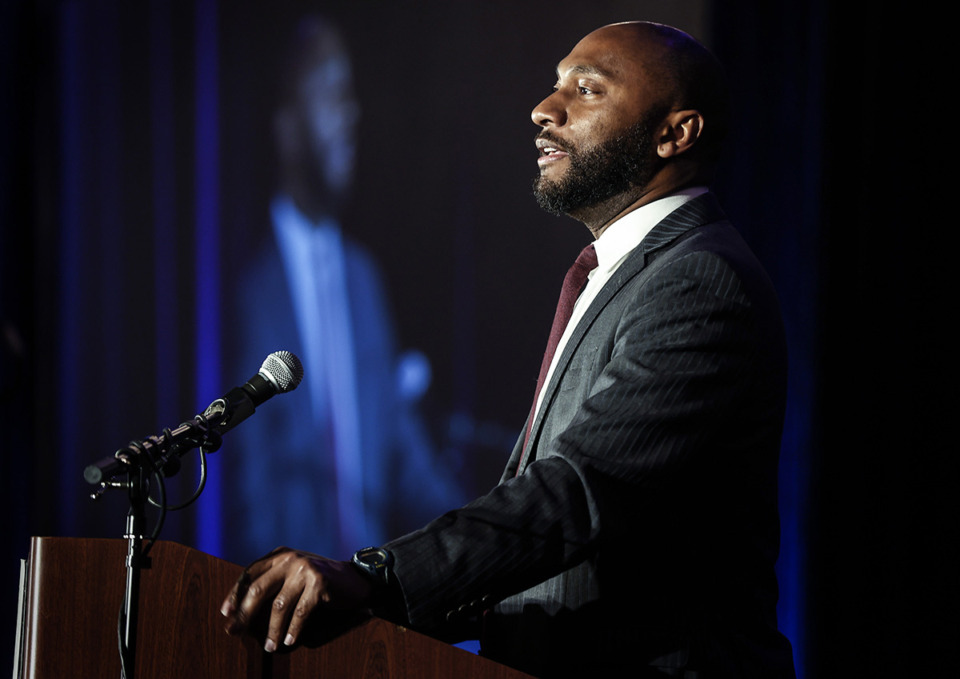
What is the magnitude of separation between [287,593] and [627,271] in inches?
29.1

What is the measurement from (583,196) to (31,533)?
9.64 ft


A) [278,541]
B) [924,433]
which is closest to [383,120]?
→ [278,541]

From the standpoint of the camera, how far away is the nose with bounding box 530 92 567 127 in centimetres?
167

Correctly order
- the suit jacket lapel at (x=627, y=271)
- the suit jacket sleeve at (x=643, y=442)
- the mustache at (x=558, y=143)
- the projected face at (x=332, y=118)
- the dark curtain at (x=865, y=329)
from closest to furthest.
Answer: the suit jacket sleeve at (x=643, y=442), the suit jacket lapel at (x=627, y=271), the mustache at (x=558, y=143), the dark curtain at (x=865, y=329), the projected face at (x=332, y=118)

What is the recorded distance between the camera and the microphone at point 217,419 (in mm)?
1033

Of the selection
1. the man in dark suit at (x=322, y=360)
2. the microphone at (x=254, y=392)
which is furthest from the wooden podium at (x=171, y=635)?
the man in dark suit at (x=322, y=360)

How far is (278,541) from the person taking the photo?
3471 mm

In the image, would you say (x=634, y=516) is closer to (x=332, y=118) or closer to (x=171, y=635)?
(x=171, y=635)

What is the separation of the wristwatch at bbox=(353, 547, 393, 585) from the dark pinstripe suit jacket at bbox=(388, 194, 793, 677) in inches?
0.6

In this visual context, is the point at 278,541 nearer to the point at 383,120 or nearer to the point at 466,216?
the point at 466,216

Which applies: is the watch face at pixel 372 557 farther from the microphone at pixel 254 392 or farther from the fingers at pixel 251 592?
the microphone at pixel 254 392

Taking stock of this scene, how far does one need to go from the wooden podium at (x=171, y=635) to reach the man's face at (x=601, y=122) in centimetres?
94

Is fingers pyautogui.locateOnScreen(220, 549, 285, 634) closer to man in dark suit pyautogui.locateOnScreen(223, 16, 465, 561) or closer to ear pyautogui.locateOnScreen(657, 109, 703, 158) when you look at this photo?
ear pyautogui.locateOnScreen(657, 109, 703, 158)

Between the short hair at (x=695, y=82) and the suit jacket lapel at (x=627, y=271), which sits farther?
the short hair at (x=695, y=82)
